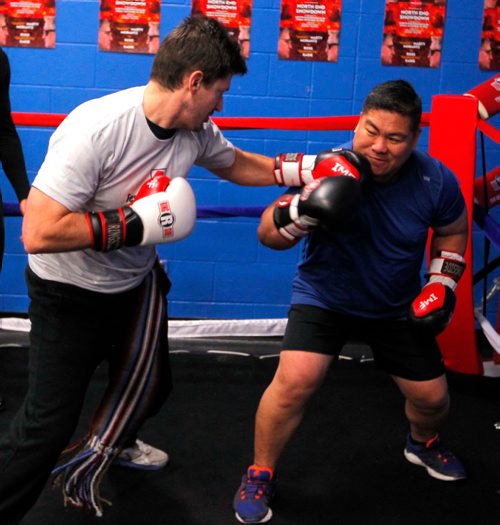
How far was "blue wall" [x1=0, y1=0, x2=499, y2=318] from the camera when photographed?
377cm

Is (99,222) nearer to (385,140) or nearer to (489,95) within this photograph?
(385,140)

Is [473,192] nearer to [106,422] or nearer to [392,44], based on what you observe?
[392,44]

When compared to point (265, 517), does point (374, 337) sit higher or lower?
higher

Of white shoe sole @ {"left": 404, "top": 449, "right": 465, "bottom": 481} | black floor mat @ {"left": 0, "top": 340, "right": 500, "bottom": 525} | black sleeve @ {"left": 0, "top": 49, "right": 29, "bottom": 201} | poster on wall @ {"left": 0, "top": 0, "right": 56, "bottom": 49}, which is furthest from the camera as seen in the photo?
poster on wall @ {"left": 0, "top": 0, "right": 56, "bottom": 49}

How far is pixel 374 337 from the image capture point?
2.38m

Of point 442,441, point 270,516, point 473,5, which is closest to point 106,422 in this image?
point 270,516

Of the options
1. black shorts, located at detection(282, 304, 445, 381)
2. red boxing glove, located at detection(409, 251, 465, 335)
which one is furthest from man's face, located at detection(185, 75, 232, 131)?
red boxing glove, located at detection(409, 251, 465, 335)

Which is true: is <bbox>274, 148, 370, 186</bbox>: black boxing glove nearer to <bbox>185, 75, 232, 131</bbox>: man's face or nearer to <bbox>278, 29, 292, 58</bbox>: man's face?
<bbox>185, 75, 232, 131</bbox>: man's face

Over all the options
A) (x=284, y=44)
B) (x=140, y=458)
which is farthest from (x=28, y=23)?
(x=140, y=458)

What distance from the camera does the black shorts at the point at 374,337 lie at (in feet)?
7.55

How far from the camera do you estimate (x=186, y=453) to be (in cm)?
275

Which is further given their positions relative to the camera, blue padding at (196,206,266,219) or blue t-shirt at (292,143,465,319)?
blue padding at (196,206,266,219)

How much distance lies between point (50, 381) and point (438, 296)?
114 cm

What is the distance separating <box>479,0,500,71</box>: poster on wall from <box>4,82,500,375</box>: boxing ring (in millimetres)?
727
